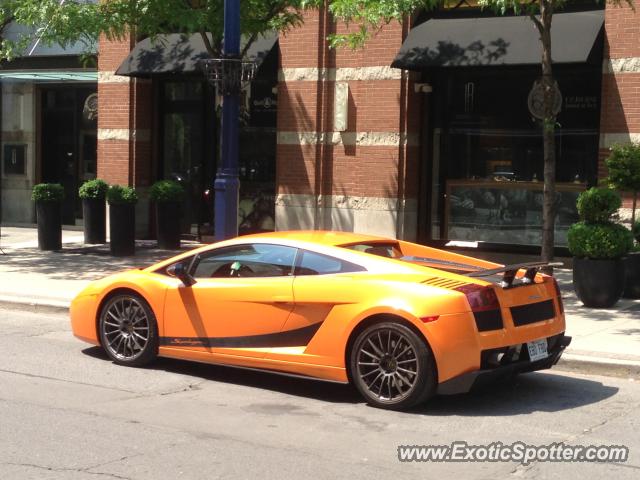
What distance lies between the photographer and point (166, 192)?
18000 millimetres

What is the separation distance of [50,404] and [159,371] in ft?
5.01

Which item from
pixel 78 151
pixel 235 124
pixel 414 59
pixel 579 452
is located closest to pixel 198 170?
pixel 78 151

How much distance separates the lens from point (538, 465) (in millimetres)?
5988

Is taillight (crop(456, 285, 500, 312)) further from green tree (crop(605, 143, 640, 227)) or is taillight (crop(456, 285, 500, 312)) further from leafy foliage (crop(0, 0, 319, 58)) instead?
leafy foliage (crop(0, 0, 319, 58))

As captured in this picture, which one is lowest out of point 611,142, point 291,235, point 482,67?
point 291,235

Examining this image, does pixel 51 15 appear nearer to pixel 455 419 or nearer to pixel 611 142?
pixel 611 142

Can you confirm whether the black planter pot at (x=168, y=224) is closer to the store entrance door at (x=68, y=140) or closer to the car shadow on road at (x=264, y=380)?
the store entrance door at (x=68, y=140)

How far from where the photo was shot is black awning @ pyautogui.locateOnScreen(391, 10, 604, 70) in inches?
579

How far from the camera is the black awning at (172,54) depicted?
711 inches

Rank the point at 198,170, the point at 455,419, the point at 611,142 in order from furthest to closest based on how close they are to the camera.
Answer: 1. the point at 198,170
2. the point at 611,142
3. the point at 455,419

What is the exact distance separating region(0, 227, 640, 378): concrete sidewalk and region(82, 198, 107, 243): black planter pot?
26 centimetres

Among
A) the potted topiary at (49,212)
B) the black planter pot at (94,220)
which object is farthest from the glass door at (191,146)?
the potted topiary at (49,212)

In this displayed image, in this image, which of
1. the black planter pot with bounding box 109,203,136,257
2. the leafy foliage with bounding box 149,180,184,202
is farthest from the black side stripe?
the leafy foliage with bounding box 149,180,184,202

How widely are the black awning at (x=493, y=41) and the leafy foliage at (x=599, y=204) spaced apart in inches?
123
